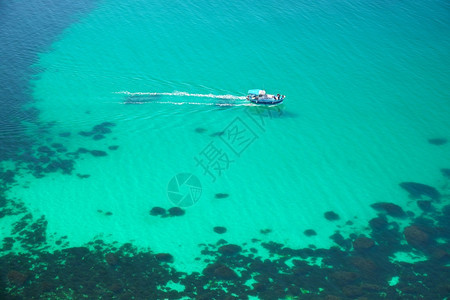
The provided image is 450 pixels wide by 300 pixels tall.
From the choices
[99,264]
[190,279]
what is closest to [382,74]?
[190,279]

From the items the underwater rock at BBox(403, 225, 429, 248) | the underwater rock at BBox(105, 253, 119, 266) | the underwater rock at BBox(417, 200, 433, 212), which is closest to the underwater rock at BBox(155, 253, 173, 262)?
the underwater rock at BBox(105, 253, 119, 266)

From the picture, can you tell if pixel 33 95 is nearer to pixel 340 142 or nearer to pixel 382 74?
pixel 340 142

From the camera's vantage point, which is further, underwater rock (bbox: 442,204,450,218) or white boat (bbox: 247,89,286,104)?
white boat (bbox: 247,89,286,104)

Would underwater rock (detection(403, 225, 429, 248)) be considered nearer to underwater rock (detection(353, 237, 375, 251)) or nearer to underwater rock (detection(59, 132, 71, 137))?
underwater rock (detection(353, 237, 375, 251))

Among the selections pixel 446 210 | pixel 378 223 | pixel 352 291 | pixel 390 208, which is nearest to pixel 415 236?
pixel 378 223

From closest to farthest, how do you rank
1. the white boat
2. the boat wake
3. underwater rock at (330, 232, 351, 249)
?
underwater rock at (330, 232, 351, 249) < the white boat < the boat wake

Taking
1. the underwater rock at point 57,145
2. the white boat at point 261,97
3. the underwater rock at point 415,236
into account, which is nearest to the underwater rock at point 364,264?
the underwater rock at point 415,236
